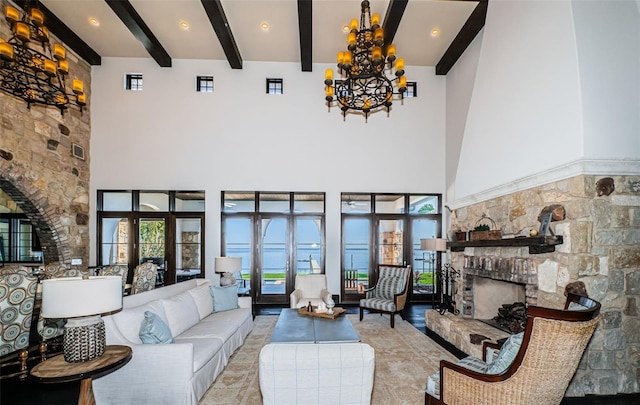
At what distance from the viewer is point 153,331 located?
9.61 ft

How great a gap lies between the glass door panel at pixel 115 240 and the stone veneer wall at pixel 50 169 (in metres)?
0.33

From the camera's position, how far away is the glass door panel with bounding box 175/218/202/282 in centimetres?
729

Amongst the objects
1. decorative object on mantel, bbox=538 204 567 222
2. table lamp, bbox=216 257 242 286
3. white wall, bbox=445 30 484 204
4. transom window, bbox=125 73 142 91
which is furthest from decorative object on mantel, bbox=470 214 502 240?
transom window, bbox=125 73 142 91

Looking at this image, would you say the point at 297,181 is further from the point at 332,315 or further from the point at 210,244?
the point at 332,315

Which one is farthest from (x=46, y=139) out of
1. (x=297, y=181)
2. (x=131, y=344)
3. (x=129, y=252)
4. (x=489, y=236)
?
(x=489, y=236)

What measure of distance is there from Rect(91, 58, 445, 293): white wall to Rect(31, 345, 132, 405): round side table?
4936 mm

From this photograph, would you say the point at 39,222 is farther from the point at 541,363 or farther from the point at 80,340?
the point at 541,363

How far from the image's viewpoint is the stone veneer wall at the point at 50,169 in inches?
216

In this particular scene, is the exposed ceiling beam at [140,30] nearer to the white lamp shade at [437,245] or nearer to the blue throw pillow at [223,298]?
the blue throw pillow at [223,298]

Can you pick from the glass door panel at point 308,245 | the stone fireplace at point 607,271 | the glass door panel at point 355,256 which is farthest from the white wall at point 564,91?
the glass door panel at point 308,245

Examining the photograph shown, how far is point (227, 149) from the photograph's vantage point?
7.32 metres

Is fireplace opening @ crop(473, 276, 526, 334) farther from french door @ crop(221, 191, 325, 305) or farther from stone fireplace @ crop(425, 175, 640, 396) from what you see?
french door @ crop(221, 191, 325, 305)

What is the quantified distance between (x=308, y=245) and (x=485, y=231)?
3.97 meters

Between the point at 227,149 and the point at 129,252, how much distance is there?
10.6 feet
